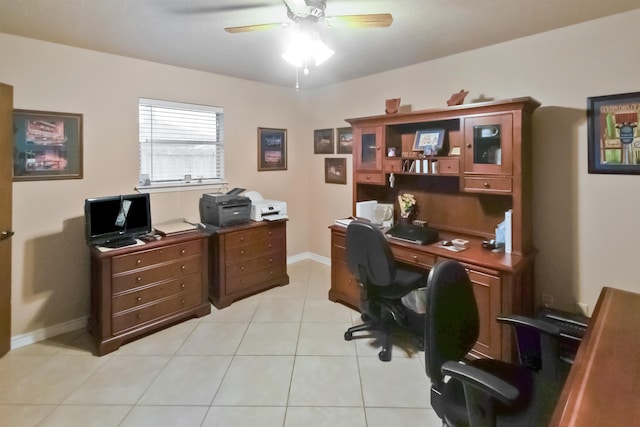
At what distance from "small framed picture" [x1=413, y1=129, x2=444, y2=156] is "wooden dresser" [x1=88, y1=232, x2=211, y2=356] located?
2168 mm

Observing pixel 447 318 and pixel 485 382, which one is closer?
pixel 485 382

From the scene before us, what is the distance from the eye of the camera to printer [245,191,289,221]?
3.66m

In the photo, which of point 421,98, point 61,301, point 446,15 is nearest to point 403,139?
point 421,98

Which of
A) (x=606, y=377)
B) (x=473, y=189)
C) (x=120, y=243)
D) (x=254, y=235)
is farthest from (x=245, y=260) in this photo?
(x=606, y=377)

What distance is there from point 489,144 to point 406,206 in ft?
3.16

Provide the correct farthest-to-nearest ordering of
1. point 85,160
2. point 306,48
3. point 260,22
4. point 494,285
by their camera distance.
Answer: point 85,160
point 260,22
point 494,285
point 306,48

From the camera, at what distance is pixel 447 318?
1.43 meters

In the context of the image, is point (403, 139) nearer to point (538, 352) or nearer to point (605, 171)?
point (605, 171)

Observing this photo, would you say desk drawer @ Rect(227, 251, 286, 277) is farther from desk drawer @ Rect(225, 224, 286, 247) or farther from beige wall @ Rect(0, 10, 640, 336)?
beige wall @ Rect(0, 10, 640, 336)

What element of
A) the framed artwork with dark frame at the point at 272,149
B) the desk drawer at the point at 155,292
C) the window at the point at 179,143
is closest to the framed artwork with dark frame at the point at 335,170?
the framed artwork with dark frame at the point at 272,149

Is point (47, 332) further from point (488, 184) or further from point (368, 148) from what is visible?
point (488, 184)

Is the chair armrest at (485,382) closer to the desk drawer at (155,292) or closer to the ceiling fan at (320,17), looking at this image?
the ceiling fan at (320,17)

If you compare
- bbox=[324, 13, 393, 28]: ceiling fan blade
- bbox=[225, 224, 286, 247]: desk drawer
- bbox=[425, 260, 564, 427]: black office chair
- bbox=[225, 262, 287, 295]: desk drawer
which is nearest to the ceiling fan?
bbox=[324, 13, 393, 28]: ceiling fan blade

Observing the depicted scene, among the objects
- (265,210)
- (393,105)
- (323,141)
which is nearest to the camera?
(393,105)
